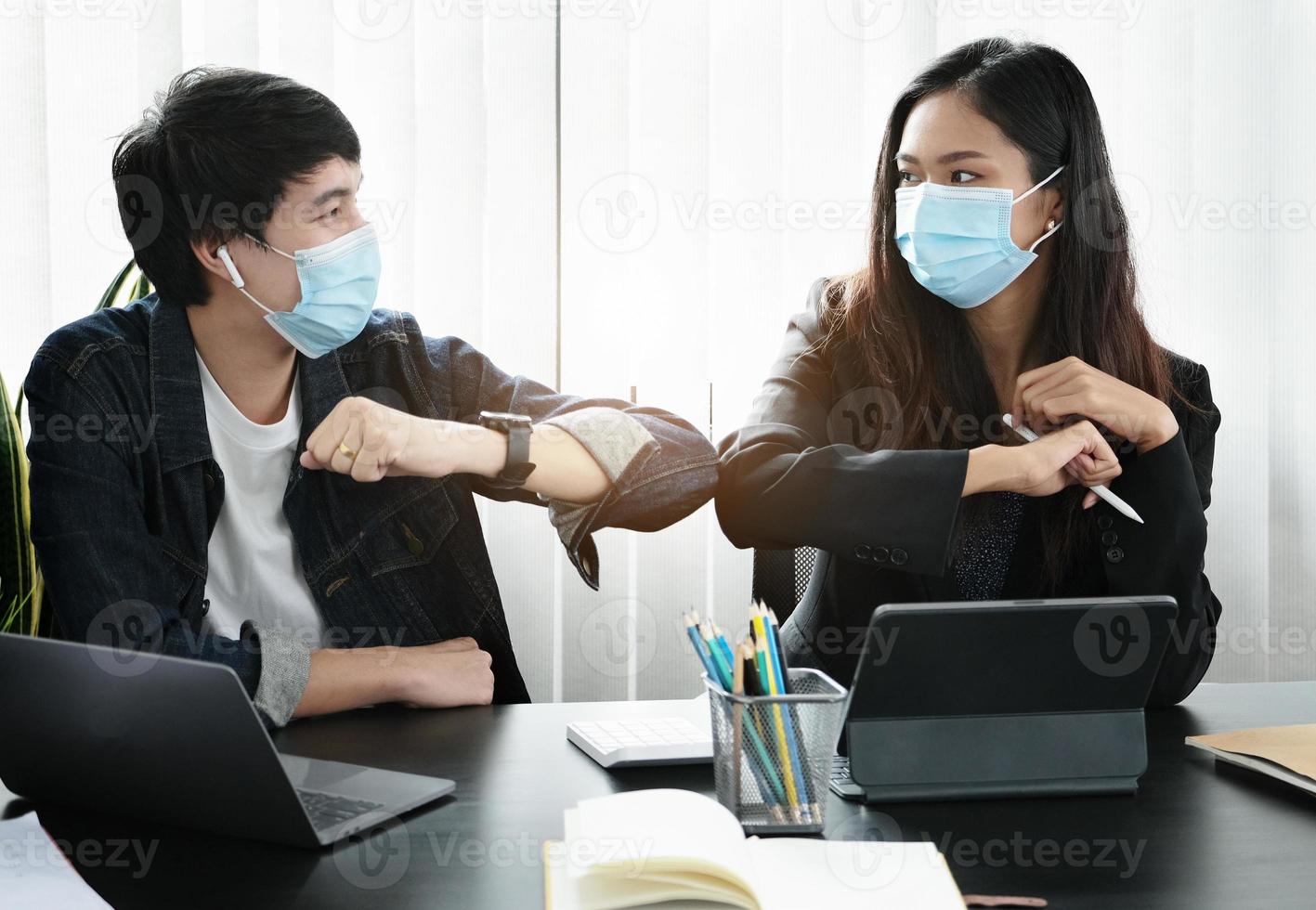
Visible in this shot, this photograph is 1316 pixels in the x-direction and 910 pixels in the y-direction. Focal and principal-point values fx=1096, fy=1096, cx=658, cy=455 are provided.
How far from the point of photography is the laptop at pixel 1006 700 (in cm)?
80

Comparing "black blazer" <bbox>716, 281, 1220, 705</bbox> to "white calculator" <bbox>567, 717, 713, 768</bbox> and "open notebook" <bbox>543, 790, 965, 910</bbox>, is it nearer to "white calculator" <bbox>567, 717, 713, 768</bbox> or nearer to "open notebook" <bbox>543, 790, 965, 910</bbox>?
"white calculator" <bbox>567, 717, 713, 768</bbox>

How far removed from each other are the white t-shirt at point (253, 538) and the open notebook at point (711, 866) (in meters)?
0.73

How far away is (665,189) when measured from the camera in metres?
2.07

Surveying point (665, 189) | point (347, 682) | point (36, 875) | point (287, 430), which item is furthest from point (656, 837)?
point (665, 189)

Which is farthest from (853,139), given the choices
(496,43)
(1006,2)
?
(496,43)

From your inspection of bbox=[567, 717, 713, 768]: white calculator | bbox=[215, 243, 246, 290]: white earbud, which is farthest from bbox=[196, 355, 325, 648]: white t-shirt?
bbox=[567, 717, 713, 768]: white calculator

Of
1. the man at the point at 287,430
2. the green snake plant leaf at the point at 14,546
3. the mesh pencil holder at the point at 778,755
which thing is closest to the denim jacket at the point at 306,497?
the man at the point at 287,430

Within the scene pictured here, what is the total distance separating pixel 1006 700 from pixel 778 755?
0.64 feet

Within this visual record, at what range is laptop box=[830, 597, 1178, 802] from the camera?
0.80m

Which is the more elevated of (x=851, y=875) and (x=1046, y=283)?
(x=1046, y=283)

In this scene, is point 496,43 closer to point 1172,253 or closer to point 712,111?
point 712,111

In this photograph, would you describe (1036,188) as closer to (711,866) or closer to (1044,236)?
(1044,236)

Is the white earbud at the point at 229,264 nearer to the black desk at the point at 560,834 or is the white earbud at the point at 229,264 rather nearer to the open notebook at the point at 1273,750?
the black desk at the point at 560,834

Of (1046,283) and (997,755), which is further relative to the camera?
(1046,283)
